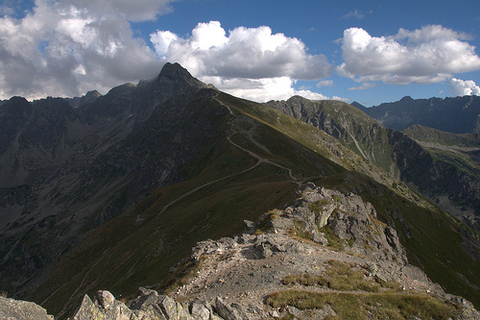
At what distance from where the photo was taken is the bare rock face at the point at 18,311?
1395cm

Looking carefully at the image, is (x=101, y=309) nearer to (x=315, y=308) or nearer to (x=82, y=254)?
(x=315, y=308)

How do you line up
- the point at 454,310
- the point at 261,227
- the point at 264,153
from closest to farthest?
the point at 454,310 → the point at 261,227 → the point at 264,153

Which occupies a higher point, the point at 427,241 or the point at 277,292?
the point at 277,292

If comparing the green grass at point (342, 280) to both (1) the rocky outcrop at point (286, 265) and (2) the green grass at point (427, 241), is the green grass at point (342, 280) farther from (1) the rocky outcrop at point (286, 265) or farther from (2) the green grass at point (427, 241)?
(2) the green grass at point (427, 241)

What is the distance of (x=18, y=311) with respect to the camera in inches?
575

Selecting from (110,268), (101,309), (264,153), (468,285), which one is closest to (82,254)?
(110,268)

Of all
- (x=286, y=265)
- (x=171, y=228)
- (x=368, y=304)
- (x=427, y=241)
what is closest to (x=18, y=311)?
(x=286, y=265)

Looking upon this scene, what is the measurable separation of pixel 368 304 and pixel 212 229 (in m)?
47.7

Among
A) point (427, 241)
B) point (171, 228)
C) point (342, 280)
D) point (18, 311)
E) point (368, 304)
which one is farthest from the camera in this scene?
point (427, 241)

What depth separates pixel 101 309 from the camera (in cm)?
1694

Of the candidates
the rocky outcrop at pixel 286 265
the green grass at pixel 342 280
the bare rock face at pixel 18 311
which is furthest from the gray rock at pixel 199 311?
the green grass at pixel 342 280

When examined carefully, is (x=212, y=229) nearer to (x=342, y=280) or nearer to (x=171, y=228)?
(x=171, y=228)

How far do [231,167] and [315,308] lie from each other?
4589 inches

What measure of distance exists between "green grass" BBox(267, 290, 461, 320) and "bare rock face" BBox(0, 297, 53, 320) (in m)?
16.3
